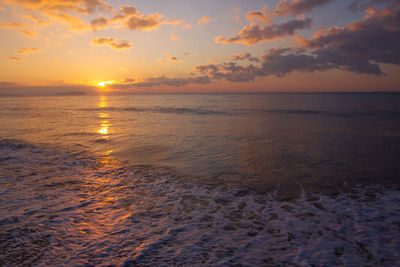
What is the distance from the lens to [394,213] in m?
6.65

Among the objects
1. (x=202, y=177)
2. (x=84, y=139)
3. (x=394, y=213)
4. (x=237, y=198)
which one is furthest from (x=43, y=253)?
(x=84, y=139)

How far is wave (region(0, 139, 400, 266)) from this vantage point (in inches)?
188

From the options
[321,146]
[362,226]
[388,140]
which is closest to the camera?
[362,226]

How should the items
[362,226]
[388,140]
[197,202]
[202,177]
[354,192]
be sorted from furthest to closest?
[388,140], [202,177], [354,192], [197,202], [362,226]

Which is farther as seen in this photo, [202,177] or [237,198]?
[202,177]

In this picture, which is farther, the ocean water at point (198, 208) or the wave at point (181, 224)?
the ocean water at point (198, 208)

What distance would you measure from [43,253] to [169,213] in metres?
3.03

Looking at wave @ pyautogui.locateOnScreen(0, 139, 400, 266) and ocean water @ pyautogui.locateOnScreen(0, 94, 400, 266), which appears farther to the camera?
ocean water @ pyautogui.locateOnScreen(0, 94, 400, 266)

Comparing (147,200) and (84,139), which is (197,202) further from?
(84,139)

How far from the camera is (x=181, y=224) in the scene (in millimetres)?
6012

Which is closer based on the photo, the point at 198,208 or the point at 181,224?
the point at 181,224

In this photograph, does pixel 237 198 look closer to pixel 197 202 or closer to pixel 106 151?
pixel 197 202

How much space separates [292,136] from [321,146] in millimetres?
4048

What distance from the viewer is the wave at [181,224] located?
477cm
